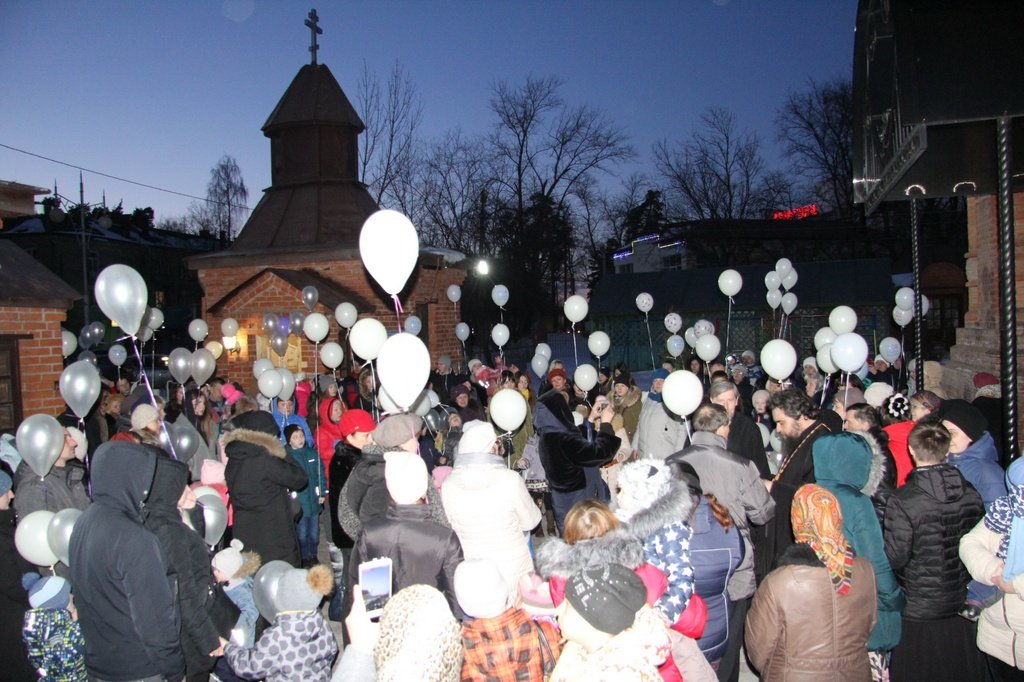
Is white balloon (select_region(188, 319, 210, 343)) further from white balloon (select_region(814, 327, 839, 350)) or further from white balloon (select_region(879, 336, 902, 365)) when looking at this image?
white balloon (select_region(879, 336, 902, 365))

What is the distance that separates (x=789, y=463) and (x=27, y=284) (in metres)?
8.01

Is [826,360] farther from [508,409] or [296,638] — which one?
[296,638]

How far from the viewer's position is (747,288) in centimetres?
2136

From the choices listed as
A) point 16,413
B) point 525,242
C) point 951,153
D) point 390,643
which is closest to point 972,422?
point 951,153

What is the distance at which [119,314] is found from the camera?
489 cm

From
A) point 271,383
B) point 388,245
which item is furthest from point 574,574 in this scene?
point 271,383

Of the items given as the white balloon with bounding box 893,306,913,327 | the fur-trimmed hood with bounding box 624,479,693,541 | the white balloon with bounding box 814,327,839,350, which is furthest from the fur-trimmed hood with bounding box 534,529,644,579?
the white balloon with bounding box 893,306,913,327

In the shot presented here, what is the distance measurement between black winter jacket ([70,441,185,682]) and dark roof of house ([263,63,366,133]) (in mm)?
15789

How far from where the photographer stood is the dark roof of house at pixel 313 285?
1371 cm

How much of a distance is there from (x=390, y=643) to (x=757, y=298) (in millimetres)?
20187

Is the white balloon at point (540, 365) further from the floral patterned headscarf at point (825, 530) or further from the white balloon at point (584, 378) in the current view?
the floral patterned headscarf at point (825, 530)

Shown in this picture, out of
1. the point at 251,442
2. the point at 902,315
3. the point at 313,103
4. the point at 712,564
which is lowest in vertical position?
the point at 712,564

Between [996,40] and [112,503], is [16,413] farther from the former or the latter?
[996,40]

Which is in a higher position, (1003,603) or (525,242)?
(525,242)
